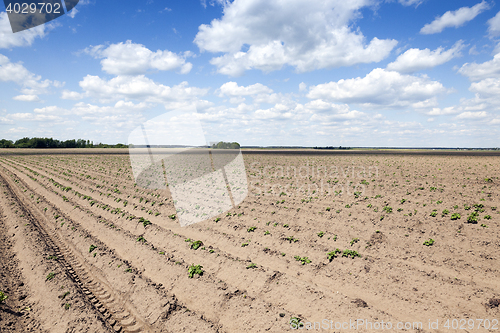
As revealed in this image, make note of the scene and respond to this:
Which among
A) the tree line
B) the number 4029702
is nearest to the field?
the number 4029702

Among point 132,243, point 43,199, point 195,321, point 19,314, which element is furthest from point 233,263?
point 43,199

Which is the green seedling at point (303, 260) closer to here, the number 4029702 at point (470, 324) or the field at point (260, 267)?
the field at point (260, 267)

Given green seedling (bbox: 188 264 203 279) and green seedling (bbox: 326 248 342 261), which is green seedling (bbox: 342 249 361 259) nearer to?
green seedling (bbox: 326 248 342 261)

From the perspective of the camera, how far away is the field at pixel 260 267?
6.11 meters

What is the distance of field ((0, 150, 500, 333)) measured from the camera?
241 inches

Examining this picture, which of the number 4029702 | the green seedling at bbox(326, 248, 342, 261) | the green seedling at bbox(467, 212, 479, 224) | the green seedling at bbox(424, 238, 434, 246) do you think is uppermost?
the green seedling at bbox(467, 212, 479, 224)

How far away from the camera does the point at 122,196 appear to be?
731 inches

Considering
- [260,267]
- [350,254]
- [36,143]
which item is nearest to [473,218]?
[350,254]

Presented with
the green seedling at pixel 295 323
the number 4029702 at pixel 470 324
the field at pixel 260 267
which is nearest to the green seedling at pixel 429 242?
the field at pixel 260 267

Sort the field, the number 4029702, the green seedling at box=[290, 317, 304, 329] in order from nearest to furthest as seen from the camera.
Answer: the number 4029702
the green seedling at box=[290, 317, 304, 329]
the field

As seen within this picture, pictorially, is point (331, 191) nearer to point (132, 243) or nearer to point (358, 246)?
point (358, 246)

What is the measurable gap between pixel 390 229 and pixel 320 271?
4.84 meters

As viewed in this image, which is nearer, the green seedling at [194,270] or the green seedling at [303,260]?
the green seedling at [194,270]

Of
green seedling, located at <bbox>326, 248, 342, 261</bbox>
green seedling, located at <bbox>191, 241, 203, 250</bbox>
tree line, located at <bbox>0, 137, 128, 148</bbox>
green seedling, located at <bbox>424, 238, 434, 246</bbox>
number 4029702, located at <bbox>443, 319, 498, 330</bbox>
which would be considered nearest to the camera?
number 4029702, located at <bbox>443, 319, 498, 330</bbox>
